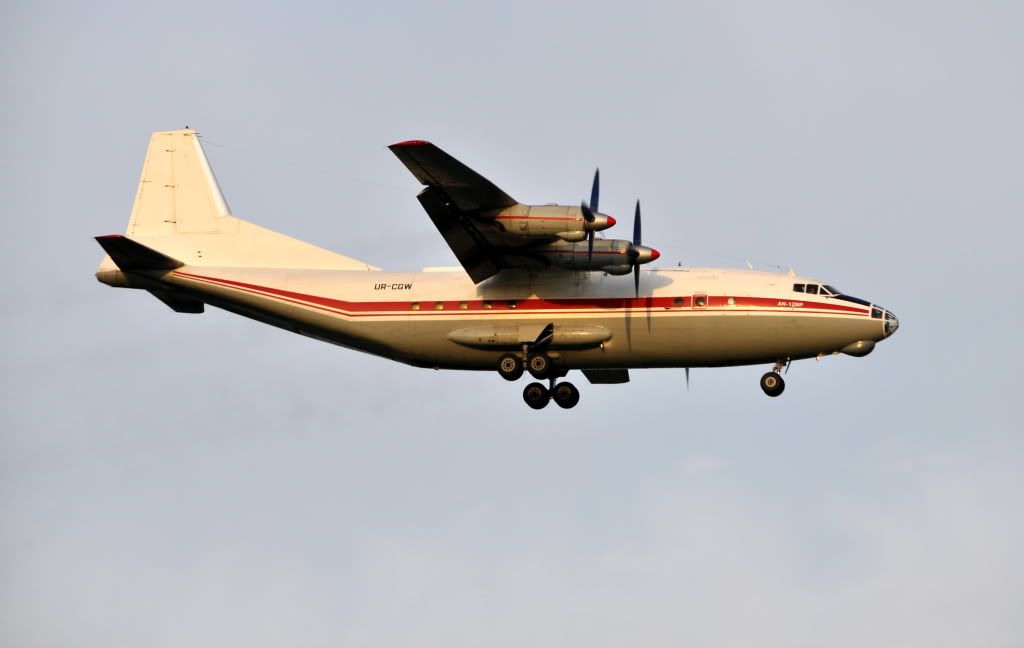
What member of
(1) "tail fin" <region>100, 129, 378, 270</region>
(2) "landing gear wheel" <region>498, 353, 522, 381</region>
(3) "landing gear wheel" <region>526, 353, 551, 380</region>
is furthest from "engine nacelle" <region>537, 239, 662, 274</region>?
(1) "tail fin" <region>100, 129, 378, 270</region>

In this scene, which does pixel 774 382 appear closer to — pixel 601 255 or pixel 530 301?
pixel 601 255

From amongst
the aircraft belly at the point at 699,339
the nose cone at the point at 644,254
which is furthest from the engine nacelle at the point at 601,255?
the aircraft belly at the point at 699,339

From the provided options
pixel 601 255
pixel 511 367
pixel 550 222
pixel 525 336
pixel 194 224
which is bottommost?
pixel 511 367

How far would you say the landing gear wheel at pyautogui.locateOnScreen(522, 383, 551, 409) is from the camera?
30.8 meters

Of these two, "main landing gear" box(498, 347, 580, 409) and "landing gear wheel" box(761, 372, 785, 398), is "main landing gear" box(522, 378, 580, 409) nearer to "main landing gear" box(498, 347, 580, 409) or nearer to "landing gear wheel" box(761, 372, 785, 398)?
"main landing gear" box(498, 347, 580, 409)

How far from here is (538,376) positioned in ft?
97.5

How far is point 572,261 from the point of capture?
29.0m

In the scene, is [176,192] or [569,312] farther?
[176,192]

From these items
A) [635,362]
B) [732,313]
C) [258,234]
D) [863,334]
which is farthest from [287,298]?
[863,334]

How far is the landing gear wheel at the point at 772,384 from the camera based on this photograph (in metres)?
29.8

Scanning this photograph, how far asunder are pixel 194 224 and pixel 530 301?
860 centimetres

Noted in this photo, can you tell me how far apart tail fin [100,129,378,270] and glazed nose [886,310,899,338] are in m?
11.4

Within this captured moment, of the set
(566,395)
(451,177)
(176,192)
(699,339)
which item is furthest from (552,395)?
(176,192)

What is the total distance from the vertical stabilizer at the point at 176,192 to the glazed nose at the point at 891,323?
594 inches
